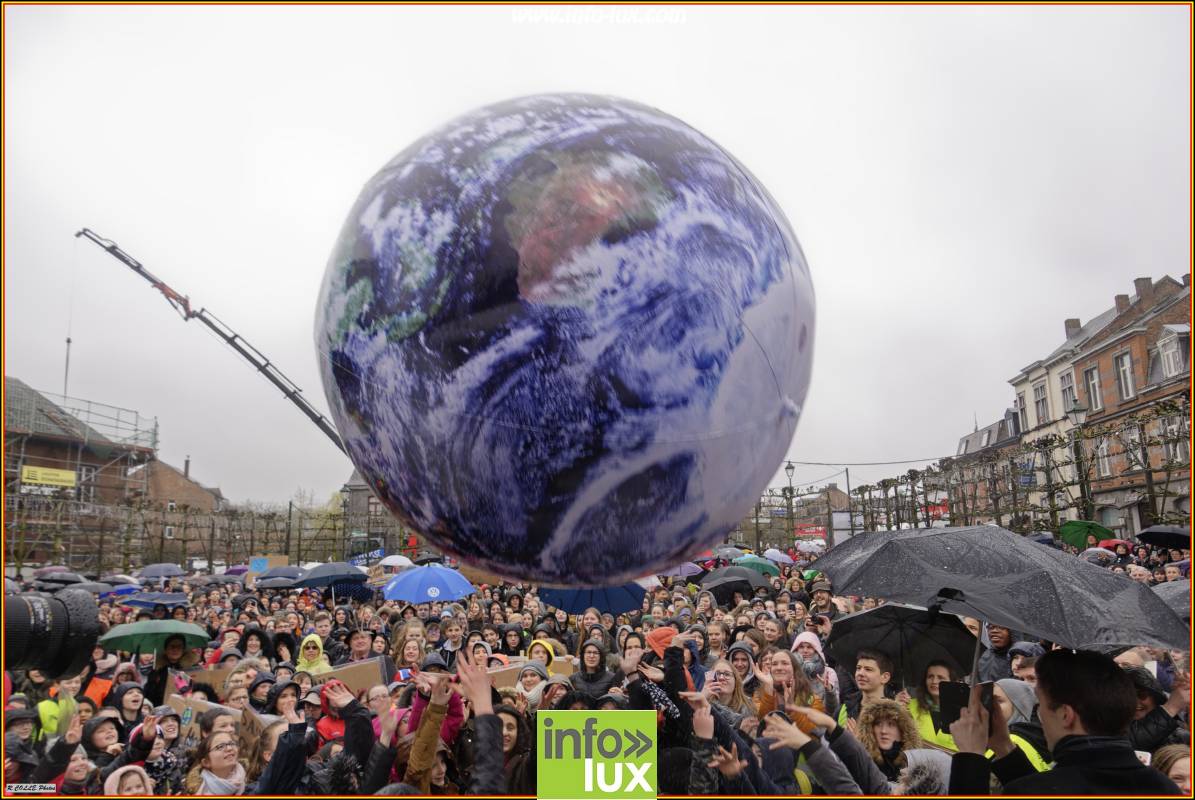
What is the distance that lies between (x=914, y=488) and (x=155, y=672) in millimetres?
29315

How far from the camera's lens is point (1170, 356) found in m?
36.7

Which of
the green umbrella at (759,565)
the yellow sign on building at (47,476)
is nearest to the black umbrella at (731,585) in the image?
the green umbrella at (759,565)

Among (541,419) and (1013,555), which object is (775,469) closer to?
(541,419)

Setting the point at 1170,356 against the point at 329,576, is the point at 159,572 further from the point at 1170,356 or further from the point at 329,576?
the point at 1170,356

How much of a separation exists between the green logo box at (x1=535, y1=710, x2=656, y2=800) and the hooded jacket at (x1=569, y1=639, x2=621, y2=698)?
115 inches

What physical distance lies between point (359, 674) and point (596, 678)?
9.35 feet

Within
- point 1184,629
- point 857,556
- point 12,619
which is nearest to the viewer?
point 12,619

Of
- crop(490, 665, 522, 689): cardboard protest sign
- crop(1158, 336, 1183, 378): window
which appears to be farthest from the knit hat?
crop(1158, 336, 1183, 378): window

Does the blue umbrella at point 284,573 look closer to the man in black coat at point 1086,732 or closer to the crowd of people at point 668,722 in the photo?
the crowd of people at point 668,722

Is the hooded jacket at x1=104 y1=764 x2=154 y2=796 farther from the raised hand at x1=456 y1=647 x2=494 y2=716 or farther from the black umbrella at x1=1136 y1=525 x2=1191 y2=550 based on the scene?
the black umbrella at x1=1136 y1=525 x2=1191 y2=550

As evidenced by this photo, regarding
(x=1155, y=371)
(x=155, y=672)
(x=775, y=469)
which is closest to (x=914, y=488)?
(x=1155, y=371)

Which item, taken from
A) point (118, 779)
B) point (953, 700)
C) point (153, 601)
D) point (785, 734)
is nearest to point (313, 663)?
point (118, 779)

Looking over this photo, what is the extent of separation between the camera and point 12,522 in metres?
30.5

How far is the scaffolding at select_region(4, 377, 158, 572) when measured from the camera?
32.8 metres
